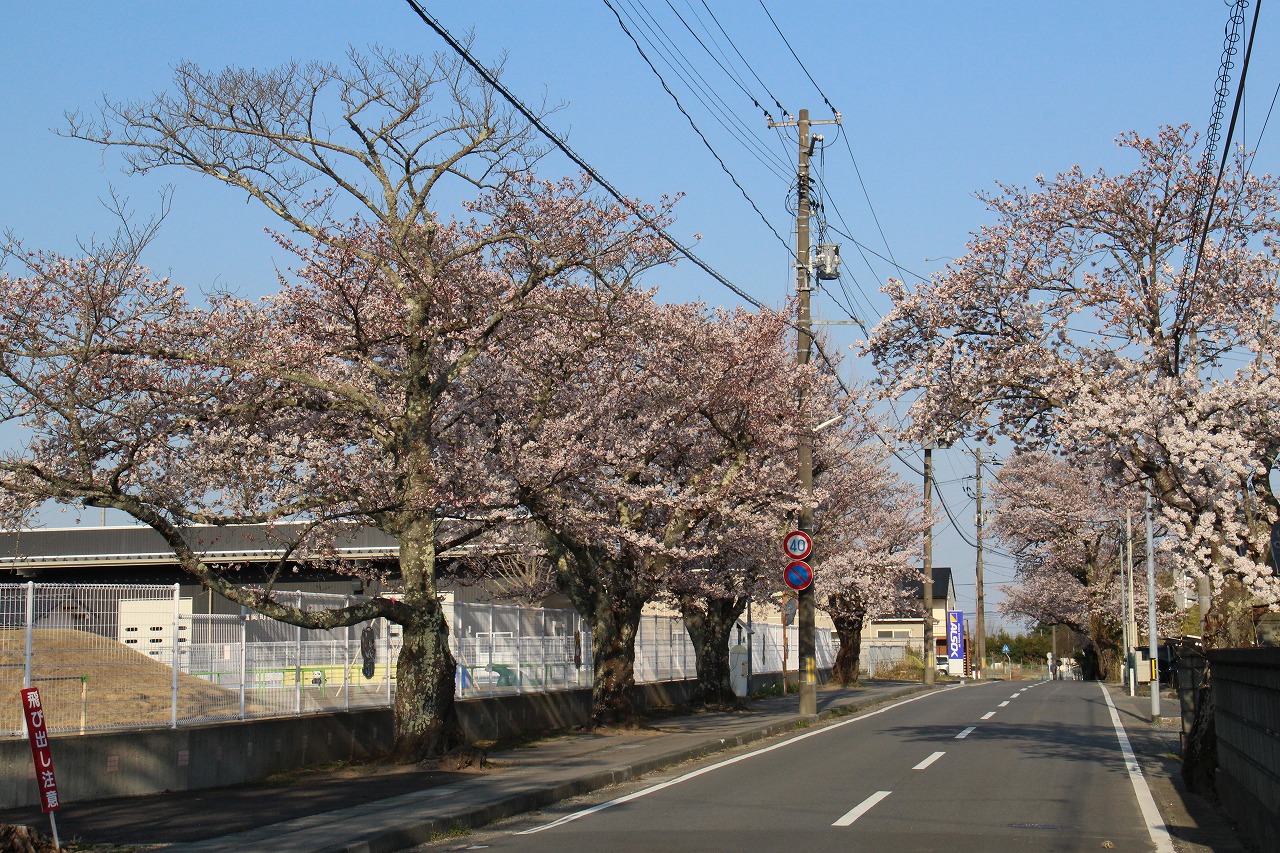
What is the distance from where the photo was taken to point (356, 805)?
12.5 metres

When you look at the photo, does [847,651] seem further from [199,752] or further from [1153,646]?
[199,752]

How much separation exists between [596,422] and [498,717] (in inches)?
230

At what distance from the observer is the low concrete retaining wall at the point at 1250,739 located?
877 centimetres

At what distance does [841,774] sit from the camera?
51.6 ft

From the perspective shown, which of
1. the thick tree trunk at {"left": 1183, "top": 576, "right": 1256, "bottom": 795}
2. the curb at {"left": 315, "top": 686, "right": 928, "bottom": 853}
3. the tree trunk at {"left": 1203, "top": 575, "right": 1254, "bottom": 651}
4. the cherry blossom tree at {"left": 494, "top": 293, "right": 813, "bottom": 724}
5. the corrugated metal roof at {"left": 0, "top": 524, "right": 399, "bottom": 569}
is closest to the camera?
the curb at {"left": 315, "top": 686, "right": 928, "bottom": 853}

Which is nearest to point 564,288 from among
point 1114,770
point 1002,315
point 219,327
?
point 219,327

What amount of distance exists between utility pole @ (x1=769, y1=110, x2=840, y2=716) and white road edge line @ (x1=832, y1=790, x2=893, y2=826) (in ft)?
38.2

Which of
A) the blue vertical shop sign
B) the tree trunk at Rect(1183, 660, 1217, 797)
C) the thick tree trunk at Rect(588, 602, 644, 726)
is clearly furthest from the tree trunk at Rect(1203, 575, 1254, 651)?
the blue vertical shop sign

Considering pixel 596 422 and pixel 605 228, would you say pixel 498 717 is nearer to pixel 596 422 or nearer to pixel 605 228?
pixel 596 422

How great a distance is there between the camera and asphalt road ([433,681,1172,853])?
10.5m

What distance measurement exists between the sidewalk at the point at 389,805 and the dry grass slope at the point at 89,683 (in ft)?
3.19

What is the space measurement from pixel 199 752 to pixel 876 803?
797 cm

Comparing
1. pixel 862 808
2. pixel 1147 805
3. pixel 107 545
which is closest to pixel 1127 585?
pixel 1147 805

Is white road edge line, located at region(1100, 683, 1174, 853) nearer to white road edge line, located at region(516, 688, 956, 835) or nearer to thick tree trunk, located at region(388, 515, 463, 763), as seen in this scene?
white road edge line, located at region(516, 688, 956, 835)
